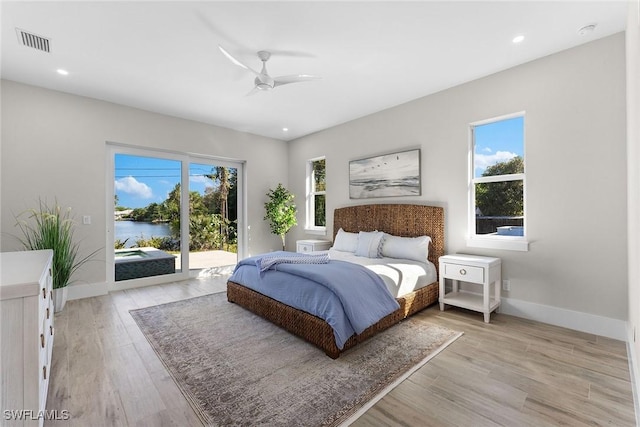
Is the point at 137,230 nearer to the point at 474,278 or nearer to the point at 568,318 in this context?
the point at 474,278

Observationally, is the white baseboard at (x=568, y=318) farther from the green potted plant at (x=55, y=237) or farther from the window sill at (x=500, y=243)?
the green potted plant at (x=55, y=237)

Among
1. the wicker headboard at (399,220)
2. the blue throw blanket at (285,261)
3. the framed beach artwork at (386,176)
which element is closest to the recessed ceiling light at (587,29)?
the framed beach artwork at (386,176)

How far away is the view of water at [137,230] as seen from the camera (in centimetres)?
435

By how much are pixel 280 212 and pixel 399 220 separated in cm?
248

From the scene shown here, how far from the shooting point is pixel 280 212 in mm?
5633

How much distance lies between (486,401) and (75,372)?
288 centimetres

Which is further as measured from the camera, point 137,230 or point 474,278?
point 137,230

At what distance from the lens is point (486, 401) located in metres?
1.76

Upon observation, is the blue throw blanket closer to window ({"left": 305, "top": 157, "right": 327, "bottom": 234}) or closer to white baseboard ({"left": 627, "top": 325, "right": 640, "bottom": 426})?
white baseboard ({"left": 627, "top": 325, "right": 640, "bottom": 426})

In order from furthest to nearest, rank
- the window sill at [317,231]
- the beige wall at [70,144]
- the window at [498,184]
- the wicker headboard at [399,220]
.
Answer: the window sill at [317,231] < the wicker headboard at [399,220] < the beige wall at [70,144] < the window at [498,184]


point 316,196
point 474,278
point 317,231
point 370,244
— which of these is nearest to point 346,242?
point 370,244

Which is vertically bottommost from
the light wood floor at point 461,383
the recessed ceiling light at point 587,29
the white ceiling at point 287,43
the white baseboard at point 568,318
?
the light wood floor at point 461,383

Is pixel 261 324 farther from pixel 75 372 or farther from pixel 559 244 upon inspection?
pixel 559 244

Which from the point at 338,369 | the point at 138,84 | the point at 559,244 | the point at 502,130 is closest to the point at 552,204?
the point at 559,244
